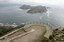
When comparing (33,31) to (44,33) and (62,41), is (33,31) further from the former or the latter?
(62,41)

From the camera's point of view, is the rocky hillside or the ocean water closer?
the rocky hillside

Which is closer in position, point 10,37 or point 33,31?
point 10,37

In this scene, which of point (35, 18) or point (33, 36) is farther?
point (35, 18)

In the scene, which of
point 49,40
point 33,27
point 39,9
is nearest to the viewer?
point 49,40

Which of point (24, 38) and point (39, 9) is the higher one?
point (24, 38)

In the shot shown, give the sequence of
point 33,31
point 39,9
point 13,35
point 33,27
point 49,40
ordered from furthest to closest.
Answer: point 39,9
point 33,27
point 33,31
point 13,35
point 49,40

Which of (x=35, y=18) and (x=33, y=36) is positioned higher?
(x=33, y=36)

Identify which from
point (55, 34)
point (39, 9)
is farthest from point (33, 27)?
point (39, 9)

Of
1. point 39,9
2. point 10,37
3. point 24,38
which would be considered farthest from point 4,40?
point 39,9

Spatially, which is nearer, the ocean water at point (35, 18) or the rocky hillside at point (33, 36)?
the rocky hillside at point (33, 36)

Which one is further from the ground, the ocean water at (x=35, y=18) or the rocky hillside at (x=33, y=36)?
Answer: the rocky hillside at (x=33, y=36)
